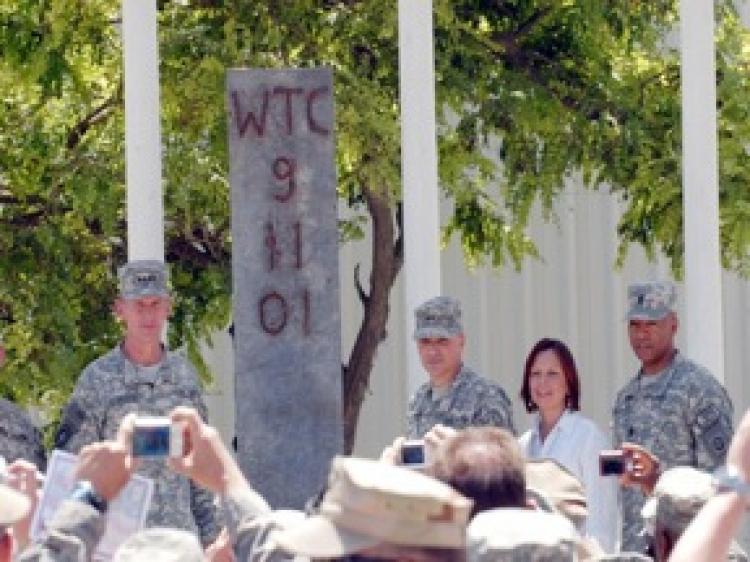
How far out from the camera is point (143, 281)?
29.4 feet

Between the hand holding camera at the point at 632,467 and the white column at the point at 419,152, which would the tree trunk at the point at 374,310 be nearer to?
the white column at the point at 419,152

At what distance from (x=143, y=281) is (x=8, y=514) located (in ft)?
16.6

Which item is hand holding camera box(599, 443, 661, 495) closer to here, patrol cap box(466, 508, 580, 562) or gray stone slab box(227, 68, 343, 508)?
gray stone slab box(227, 68, 343, 508)

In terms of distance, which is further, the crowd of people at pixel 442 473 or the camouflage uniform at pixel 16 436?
the camouflage uniform at pixel 16 436

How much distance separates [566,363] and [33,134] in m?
4.47

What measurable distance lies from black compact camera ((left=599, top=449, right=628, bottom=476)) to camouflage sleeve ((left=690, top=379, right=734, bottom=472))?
5.01ft

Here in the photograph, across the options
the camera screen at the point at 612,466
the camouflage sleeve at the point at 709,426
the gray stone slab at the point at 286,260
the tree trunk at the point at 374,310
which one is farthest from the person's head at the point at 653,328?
the tree trunk at the point at 374,310

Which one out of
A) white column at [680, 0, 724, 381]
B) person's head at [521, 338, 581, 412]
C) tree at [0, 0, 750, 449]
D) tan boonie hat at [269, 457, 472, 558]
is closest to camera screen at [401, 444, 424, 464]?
person's head at [521, 338, 581, 412]

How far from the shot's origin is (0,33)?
12.1 m

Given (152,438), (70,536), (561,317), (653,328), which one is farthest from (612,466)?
(561,317)

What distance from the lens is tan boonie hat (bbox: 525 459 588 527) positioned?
208 inches

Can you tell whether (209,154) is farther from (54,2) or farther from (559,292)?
(559,292)

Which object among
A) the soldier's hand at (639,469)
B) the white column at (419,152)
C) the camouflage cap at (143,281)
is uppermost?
the white column at (419,152)

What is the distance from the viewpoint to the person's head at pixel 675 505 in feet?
14.3
